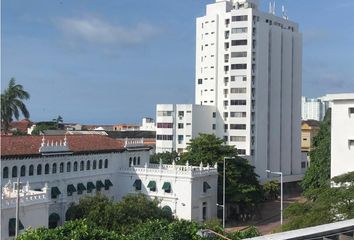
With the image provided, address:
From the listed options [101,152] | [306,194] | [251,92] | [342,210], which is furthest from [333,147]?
[251,92]

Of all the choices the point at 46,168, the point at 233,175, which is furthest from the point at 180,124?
the point at 46,168

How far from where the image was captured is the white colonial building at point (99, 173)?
125 ft

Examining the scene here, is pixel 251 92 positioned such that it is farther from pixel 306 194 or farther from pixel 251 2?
pixel 306 194

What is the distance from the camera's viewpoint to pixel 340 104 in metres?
38.5

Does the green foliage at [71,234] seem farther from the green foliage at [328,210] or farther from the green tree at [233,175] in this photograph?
the green tree at [233,175]

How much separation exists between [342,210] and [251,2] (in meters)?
50.0

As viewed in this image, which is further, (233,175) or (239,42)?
(239,42)

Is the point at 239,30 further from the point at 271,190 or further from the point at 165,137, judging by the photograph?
the point at 271,190

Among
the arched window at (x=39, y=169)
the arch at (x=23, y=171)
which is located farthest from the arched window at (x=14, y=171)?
the arched window at (x=39, y=169)

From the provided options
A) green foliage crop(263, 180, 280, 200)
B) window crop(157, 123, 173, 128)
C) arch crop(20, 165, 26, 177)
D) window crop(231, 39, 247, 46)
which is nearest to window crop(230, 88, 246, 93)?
window crop(231, 39, 247, 46)

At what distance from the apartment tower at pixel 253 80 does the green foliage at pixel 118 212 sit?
30.6 m

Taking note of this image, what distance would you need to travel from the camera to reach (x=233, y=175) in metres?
47.5

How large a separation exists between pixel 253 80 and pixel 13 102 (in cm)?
2964

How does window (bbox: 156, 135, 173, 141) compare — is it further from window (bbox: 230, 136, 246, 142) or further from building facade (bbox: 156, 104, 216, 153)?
window (bbox: 230, 136, 246, 142)
